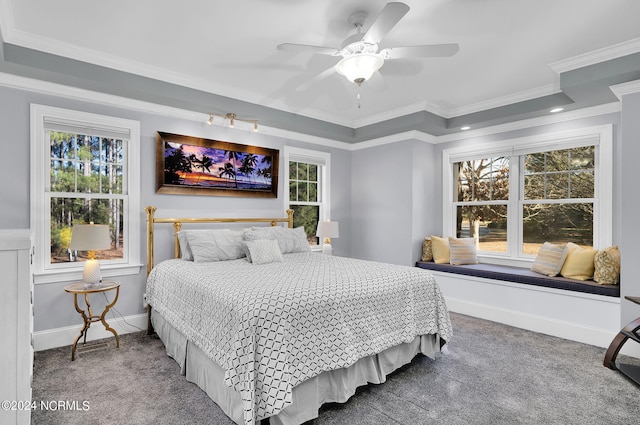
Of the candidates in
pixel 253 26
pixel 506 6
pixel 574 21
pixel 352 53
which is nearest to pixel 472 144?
pixel 574 21

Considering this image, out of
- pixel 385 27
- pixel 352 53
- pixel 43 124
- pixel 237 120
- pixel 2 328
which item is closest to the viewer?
pixel 2 328

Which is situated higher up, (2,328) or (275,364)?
(2,328)

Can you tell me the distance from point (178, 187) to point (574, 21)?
4.02 metres

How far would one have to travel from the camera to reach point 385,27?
2131mm

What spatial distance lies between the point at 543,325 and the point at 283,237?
3076mm

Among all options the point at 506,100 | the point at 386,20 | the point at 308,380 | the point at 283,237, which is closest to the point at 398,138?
the point at 506,100

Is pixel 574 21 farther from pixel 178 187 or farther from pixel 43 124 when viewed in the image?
pixel 43 124

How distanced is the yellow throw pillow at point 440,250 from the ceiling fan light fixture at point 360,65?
299cm

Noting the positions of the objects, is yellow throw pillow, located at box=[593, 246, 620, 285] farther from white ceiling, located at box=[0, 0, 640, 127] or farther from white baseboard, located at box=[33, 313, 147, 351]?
white baseboard, located at box=[33, 313, 147, 351]

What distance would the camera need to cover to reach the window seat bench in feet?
11.1

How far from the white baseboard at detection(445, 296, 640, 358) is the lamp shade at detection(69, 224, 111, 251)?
4.10 meters

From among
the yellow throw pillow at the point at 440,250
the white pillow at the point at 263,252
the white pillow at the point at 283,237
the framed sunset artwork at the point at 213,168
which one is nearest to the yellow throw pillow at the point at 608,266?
the yellow throw pillow at the point at 440,250

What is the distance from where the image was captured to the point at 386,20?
2051mm

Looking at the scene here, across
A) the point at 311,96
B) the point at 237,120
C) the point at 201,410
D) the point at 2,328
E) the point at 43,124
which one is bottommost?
the point at 201,410
